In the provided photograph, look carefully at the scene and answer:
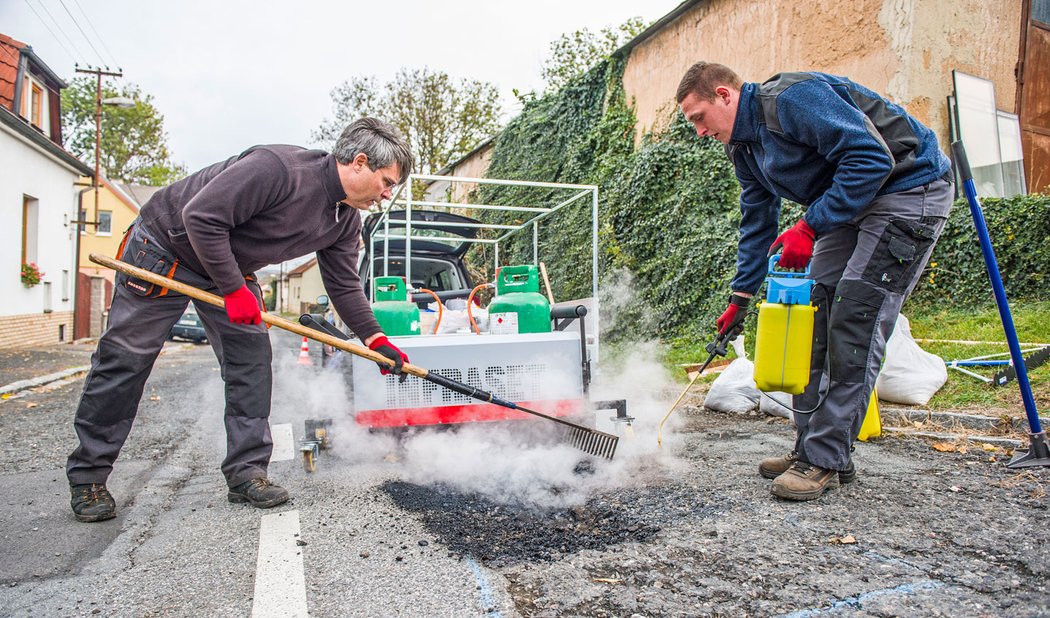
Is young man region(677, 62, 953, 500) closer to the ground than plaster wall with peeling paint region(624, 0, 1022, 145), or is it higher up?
closer to the ground

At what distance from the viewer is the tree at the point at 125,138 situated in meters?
40.4

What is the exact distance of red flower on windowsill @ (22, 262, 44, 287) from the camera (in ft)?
49.6

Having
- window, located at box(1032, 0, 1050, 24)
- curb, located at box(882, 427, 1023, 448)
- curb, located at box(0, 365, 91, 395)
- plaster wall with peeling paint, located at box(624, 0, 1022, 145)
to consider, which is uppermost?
window, located at box(1032, 0, 1050, 24)

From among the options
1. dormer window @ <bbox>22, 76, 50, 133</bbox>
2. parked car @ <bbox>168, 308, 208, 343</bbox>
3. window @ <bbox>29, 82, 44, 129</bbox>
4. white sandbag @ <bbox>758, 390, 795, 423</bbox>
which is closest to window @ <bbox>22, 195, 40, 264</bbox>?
dormer window @ <bbox>22, 76, 50, 133</bbox>

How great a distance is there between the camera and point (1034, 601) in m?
1.77

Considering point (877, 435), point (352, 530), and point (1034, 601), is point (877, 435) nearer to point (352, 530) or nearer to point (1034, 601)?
point (1034, 601)

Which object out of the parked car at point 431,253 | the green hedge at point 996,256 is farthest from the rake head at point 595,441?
the green hedge at point 996,256

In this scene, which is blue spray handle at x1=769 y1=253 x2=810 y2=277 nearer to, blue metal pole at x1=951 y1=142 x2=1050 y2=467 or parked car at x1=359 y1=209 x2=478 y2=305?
blue metal pole at x1=951 y1=142 x2=1050 y2=467

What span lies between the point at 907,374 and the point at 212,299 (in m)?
4.08

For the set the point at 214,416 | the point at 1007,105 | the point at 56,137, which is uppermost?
the point at 56,137

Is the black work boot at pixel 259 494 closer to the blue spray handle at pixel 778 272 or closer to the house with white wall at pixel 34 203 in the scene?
the blue spray handle at pixel 778 272

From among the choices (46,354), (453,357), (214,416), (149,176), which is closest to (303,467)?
(453,357)

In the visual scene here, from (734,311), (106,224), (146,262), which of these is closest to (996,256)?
(734,311)

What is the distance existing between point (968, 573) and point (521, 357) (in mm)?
2268
